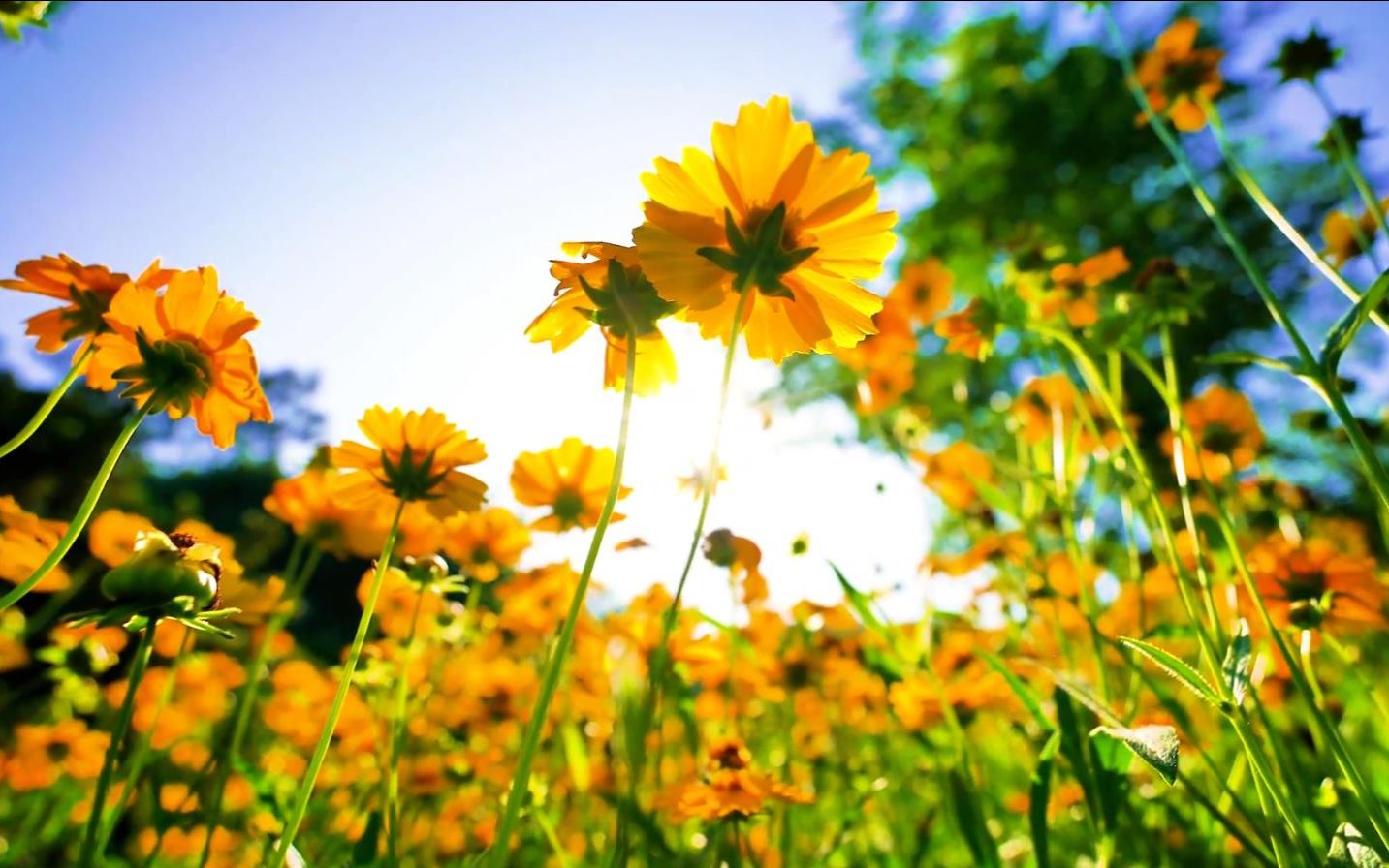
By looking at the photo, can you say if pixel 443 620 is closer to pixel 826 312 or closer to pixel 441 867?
pixel 441 867

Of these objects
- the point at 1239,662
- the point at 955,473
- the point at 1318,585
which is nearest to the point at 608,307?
the point at 1239,662

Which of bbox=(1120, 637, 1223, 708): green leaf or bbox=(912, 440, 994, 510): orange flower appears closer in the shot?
bbox=(1120, 637, 1223, 708): green leaf

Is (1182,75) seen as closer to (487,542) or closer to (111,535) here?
(487,542)

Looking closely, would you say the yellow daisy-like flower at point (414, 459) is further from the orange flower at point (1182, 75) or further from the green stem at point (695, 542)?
the orange flower at point (1182, 75)

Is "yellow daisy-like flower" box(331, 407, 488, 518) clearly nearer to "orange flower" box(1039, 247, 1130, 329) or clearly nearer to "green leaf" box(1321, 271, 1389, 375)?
"green leaf" box(1321, 271, 1389, 375)

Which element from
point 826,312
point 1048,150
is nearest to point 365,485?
point 826,312

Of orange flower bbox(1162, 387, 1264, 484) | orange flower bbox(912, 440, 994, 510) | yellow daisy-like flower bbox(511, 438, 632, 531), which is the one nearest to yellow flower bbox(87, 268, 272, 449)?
yellow daisy-like flower bbox(511, 438, 632, 531)
